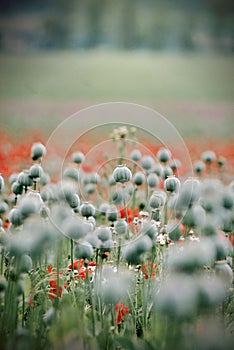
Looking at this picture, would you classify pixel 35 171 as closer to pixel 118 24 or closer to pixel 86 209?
pixel 86 209

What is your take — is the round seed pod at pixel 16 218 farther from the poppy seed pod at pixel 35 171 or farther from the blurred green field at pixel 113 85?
the blurred green field at pixel 113 85

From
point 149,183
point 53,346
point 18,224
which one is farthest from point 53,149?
point 53,346

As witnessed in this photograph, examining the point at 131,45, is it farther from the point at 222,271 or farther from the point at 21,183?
the point at 222,271

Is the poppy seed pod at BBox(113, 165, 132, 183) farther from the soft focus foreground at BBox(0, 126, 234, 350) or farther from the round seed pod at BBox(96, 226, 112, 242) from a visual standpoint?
the round seed pod at BBox(96, 226, 112, 242)

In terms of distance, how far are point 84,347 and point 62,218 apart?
9.6 inches

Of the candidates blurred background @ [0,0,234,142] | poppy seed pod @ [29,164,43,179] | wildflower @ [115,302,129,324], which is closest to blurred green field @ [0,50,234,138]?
blurred background @ [0,0,234,142]

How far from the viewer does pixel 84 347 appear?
0.90 metres

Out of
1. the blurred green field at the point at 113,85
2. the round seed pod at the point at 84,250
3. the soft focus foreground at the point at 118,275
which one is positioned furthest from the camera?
the blurred green field at the point at 113,85

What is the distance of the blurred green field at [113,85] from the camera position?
184 centimetres

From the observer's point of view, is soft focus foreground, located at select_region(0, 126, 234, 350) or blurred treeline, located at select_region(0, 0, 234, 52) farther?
blurred treeline, located at select_region(0, 0, 234, 52)

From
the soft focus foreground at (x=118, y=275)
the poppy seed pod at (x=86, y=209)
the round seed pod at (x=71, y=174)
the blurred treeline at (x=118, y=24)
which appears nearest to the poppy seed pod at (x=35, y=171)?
the soft focus foreground at (x=118, y=275)

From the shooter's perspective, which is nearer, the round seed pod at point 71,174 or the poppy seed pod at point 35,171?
the poppy seed pod at point 35,171

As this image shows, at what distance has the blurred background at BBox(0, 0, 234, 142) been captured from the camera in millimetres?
1685

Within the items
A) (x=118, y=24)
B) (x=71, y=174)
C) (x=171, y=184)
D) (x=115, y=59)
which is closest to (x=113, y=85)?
(x=115, y=59)
